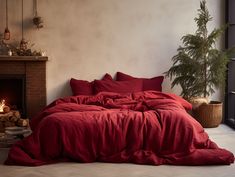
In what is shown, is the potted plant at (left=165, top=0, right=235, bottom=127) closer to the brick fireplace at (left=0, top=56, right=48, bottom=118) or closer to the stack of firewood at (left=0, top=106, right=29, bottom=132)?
the brick fireplace at (left=0, top=56, right=48, bottom=118)

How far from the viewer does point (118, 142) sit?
3.86m

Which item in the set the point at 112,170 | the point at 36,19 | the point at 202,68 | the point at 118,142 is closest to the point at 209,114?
the point at 202,68

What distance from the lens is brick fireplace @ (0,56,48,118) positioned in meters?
6.02

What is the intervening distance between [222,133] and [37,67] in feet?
10.1

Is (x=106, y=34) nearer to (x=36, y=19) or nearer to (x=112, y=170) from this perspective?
(x=36, y=19)

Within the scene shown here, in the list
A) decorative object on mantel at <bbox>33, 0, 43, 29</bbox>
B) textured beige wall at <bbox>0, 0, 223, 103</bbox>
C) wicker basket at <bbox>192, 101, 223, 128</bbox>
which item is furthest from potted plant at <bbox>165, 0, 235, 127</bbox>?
decorative object on mantel at <bbox>33, 0, 43, 29</bbox>

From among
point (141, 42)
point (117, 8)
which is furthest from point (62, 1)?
point (141, 42)

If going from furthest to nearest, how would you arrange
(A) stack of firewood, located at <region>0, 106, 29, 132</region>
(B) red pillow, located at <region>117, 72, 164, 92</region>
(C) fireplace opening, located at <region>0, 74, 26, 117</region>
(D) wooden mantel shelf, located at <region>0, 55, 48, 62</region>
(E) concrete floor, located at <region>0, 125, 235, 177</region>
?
(C) fireplace opening, located at <region>0, 74, 26, 117</region> → (B) red pillow, located at <region>117, 72, 164, 92</region> → (D) wooden mantel shelf, located at <region>0, 55, 48, 62</region> → (A) stack of firewood, located at <region>0, 106, 29, 132</region> → (E) concrete floor, located at <region>0, 125, 235, 177</region>

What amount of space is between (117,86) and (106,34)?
36.8 inches

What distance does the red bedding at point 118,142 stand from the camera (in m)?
3.77

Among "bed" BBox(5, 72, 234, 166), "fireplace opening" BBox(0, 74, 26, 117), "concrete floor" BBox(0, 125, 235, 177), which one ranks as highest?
"fireplace opening" BBox(0, 74, 26, 117)

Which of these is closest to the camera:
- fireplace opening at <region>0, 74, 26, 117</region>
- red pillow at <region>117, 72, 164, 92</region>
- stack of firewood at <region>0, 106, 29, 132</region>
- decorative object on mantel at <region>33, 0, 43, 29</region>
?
stack of firewood at <region>0, 106, 29, 132</region>

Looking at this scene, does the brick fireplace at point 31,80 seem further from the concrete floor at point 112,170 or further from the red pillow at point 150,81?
the concrete floor at point 112,170

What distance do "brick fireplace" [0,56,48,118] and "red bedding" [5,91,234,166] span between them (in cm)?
212
